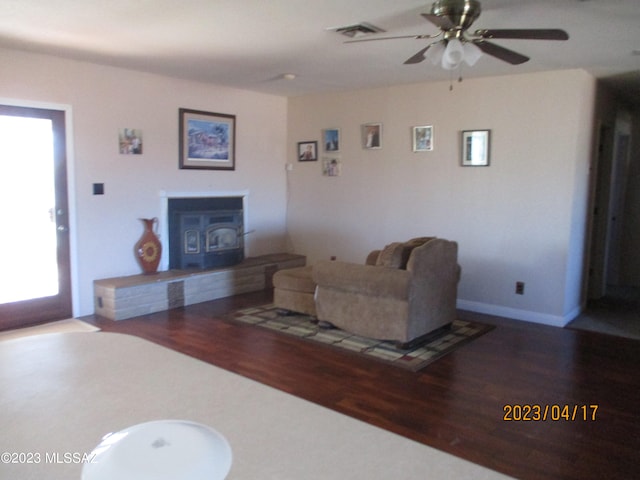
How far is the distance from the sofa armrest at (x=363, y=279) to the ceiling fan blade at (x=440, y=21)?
5.74 feet

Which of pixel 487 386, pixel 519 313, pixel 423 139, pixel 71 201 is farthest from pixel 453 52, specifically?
pixel 71 201

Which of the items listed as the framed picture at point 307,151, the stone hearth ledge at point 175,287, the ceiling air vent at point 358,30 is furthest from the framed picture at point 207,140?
the ceiling air vent at point 358,30

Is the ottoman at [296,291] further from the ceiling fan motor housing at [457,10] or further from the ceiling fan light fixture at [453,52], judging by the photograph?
the ceiling fan motor housing at [457,10]

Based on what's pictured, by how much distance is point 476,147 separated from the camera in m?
5.05

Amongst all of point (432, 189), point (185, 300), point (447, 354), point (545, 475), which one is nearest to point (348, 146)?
point (432, 189)

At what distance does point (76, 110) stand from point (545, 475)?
4.67 m

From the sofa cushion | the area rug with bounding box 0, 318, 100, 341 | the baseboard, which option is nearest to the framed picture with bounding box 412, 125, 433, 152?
the baseboard

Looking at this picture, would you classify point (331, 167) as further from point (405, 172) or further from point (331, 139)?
point (405, 172)

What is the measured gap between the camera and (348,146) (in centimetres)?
609

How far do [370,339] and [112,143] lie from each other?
3156 millimetres

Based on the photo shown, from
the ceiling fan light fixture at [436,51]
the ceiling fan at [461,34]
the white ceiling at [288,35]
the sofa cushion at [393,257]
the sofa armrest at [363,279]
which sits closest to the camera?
the ceiling fan at [461,34]

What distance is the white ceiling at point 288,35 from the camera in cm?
295

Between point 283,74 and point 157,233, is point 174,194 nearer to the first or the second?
point 157,233

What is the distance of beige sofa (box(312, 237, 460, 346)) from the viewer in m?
3.78
